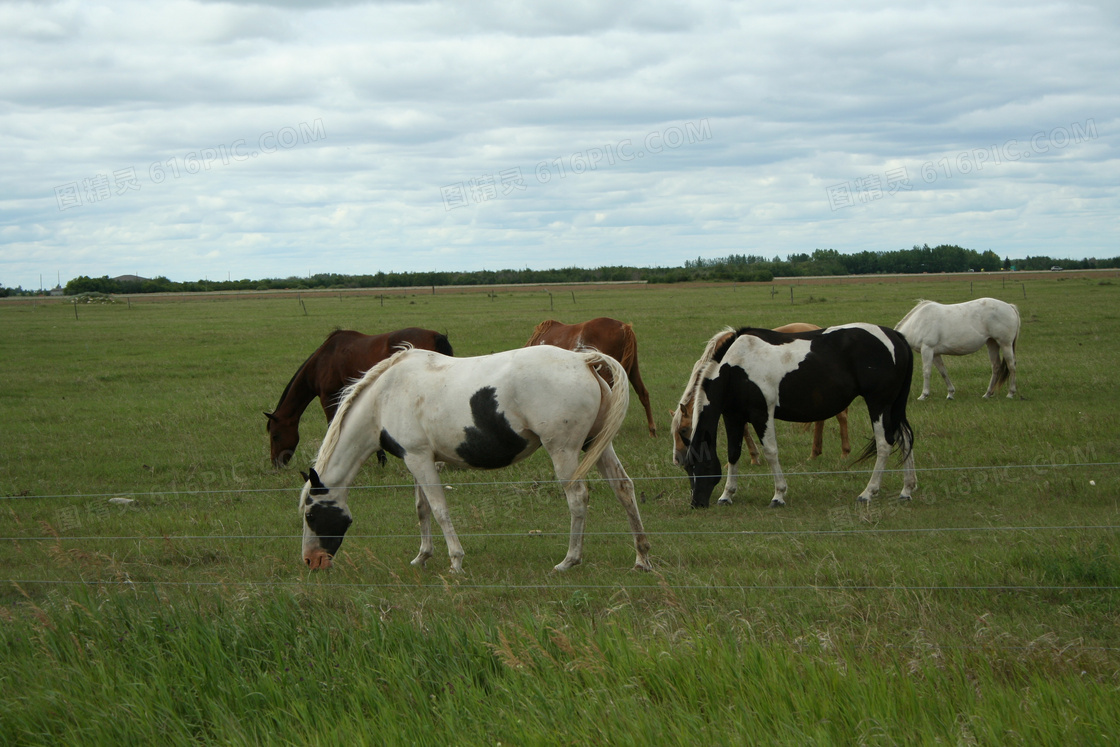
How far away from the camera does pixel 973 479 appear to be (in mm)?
8242

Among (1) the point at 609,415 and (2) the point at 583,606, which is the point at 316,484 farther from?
(2) the point at 583,606

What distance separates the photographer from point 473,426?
6.04 metres

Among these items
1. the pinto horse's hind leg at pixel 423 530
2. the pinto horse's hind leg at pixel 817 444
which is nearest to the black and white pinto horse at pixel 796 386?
the pinto horse's hind leg at pixel 817 444

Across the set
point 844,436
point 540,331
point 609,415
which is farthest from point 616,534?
point 540,331

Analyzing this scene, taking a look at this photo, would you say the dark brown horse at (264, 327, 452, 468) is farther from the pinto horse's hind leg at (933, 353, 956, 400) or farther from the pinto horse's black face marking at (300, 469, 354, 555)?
the pinto horse's hind leg at (933, 353, 956, 400)

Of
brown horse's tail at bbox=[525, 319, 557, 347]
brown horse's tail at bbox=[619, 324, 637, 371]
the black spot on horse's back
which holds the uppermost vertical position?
brown horse's tail at bbox=[525, 319, 557, 347]

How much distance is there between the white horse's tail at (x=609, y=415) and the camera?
5.89 metres

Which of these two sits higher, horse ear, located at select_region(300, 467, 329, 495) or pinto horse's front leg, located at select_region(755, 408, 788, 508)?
horse ear, located at select_region(300, 467, 329, 495)

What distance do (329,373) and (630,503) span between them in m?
5.99

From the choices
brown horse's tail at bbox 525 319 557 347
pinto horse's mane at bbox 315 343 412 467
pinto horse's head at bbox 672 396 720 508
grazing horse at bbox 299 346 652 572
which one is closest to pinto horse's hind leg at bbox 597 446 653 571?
grazing horse at bbox 299 346 652 572

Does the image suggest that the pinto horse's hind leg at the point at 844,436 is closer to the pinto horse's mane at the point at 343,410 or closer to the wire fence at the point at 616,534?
the wire fence at the point at 616,534

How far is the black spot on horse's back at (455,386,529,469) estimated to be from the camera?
6.00 metres

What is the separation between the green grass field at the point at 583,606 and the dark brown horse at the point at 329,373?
1.48 ft

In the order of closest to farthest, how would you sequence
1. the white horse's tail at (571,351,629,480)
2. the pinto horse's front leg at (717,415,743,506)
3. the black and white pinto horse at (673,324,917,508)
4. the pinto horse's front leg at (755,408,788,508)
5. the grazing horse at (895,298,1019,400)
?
1. the white horse's tail at (571,351,629,480)
2. the pinto horse's front leg at (755,408,788,508)
3. the black and white pinto horse at (673,324,917,508)
4. the pinto horse's front leg at (717,415,743,506)
5. the grazing horse at (895,298,1019,400)
